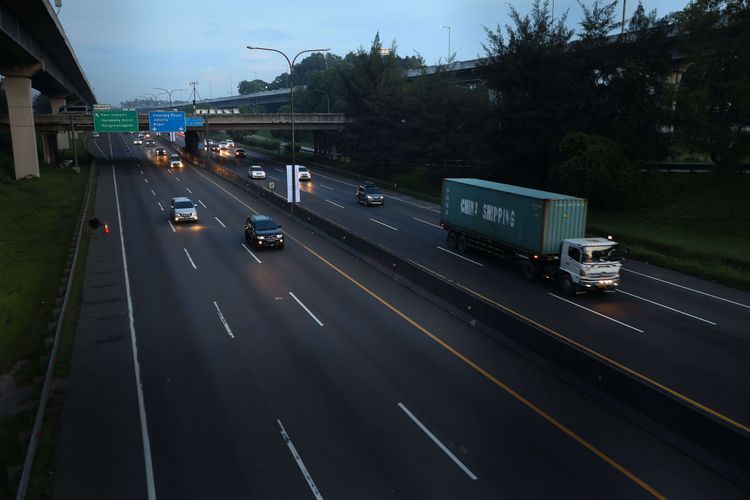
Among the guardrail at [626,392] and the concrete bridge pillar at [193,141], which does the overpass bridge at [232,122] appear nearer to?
the concrete bridge pillar at [193,141]

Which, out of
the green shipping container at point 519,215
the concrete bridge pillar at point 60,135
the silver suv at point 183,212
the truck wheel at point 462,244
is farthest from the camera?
the concrete bridge pillar at point 60,135

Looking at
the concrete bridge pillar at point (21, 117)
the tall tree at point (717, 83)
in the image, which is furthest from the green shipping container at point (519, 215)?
the concrete bridge pillar at point (21, 117)

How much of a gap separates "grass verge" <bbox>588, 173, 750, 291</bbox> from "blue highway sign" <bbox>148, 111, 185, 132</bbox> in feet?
172

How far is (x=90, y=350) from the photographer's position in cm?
1856

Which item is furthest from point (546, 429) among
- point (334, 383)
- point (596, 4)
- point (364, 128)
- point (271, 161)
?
point (271, 161)

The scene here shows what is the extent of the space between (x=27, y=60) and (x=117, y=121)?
47.8ft

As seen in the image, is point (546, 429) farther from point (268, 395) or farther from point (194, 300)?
point (194, 300)

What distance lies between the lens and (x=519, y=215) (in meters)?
28.0

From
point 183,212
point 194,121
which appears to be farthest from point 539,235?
point 194,121

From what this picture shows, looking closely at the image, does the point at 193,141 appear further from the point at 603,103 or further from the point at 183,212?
the point at 603,103

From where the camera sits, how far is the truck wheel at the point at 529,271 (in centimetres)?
2719

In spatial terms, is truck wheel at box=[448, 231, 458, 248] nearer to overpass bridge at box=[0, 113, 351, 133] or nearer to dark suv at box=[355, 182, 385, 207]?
dark suv at box=[355, 182, 385, 207]

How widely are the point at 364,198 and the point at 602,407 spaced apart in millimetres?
39070

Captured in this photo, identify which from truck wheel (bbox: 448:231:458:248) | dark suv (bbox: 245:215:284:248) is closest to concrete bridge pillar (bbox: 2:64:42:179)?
dark suv (bbox: 245:215:284:248)
